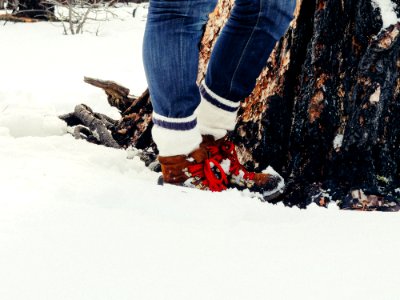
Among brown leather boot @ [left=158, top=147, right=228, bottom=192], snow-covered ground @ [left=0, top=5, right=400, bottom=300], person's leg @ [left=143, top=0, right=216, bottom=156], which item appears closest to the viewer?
snow-covered ground @ [left=0, top=5, right=400, bottom=300]

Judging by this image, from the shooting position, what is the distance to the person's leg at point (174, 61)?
4.29 ft

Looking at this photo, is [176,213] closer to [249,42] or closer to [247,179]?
[247,179]

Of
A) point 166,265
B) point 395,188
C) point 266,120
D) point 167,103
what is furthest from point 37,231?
point 395,188

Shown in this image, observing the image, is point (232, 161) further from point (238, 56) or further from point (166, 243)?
point (166, 243)

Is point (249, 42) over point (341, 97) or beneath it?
over

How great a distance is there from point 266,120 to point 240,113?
15cm

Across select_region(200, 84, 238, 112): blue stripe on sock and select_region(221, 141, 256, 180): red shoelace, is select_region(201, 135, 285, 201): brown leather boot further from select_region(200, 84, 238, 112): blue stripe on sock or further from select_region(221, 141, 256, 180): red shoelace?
select_region(200, 84, 238, 112): blue stripe on sock

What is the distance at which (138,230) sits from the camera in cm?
102

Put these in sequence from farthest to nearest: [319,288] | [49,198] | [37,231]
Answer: [49,198], [37,231], [319,288]

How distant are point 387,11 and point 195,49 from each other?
22.5 inches

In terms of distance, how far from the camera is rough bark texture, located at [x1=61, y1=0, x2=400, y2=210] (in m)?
1.40

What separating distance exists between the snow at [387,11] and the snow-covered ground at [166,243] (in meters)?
0.57

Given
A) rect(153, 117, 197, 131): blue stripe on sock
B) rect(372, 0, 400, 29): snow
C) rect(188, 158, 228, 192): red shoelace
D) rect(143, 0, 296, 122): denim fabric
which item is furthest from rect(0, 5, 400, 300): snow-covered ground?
rect(372, 0, 400, 29): snow

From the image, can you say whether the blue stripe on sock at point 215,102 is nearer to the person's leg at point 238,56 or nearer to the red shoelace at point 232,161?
the person's leg at point 238,56
